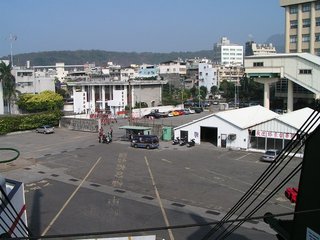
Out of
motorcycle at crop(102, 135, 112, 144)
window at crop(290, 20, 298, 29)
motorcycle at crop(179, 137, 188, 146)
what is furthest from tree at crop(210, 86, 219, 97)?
motorcycle at crop(102, 135, 112, 144)

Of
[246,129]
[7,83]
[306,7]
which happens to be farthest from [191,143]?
[306,7]

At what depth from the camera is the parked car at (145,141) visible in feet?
115

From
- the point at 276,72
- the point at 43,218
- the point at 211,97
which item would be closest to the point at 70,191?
the point at 43,218

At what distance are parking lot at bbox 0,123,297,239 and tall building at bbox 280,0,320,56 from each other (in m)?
44.7

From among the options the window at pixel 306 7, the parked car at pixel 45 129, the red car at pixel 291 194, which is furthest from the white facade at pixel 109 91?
the red car at pixel 291 194

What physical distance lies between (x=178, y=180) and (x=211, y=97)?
279 feet

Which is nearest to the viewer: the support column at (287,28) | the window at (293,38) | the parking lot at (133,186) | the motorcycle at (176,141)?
the parking lot at (133,186)

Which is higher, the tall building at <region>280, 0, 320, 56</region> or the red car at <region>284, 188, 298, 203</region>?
the tall building at <region>280, 0, 320, 56</region>

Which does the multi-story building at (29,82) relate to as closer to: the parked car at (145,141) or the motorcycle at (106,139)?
the motorcycle at (106,139)

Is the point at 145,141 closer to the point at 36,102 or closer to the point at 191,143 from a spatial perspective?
the point at 191,143

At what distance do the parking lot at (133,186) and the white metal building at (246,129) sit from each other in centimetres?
152

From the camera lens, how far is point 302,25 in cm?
7244

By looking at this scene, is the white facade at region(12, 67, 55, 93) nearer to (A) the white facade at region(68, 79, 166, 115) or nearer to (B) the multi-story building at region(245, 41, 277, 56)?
(A) the white facade at region(68, 79, 166, 115)

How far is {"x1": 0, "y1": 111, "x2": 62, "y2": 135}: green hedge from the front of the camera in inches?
1801
